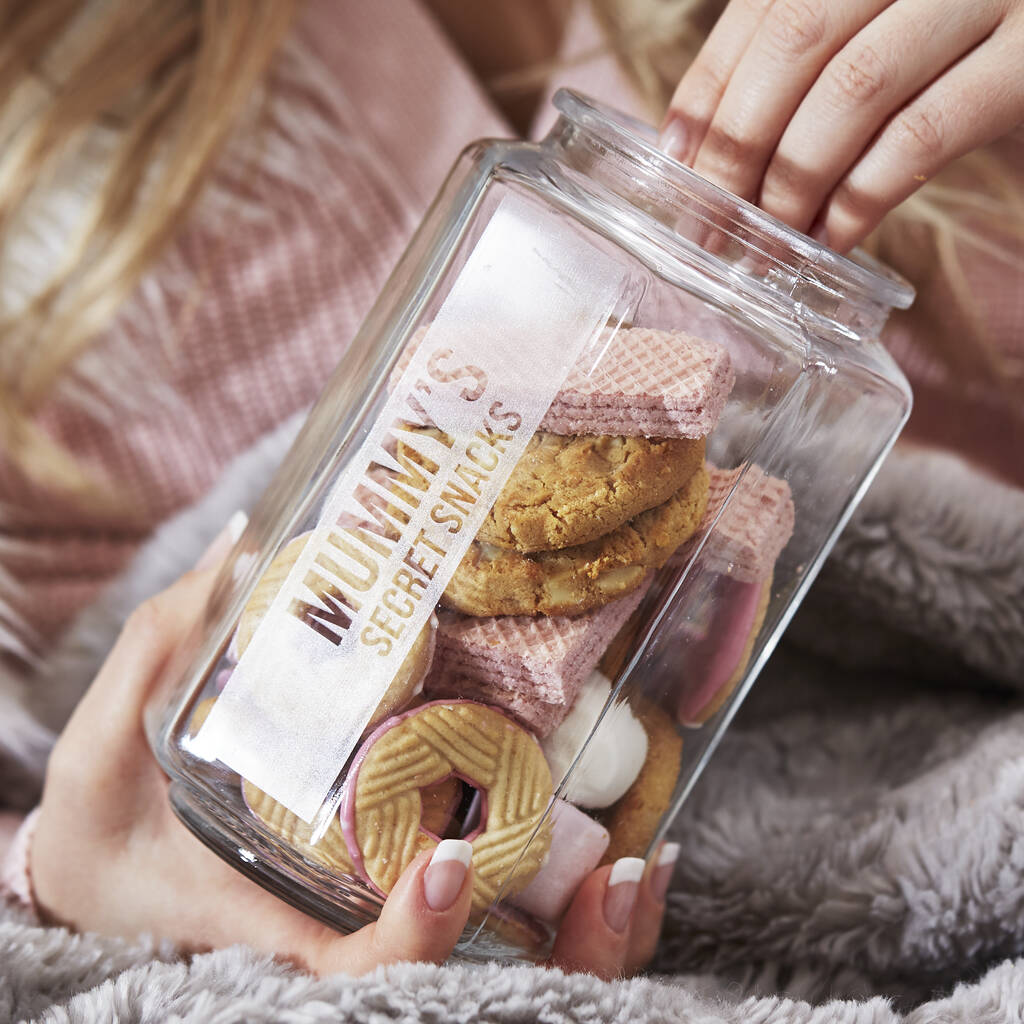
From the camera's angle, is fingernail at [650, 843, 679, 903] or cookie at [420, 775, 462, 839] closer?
cookie at [420, 775, 462, 839]

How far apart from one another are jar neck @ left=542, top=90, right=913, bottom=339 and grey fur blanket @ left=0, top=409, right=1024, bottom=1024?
27 cm

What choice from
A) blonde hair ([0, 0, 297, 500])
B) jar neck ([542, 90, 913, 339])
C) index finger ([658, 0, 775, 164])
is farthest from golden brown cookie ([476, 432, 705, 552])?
blonde hair ([0, 0, 297, 500])

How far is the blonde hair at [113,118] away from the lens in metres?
1.04

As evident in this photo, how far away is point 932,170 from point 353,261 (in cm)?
69

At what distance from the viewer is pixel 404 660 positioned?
44 cm

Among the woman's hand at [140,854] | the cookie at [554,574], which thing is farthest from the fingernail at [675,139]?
the woman's hand at [140,854]

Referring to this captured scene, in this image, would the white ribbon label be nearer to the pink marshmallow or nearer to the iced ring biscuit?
the iced ring biscuit

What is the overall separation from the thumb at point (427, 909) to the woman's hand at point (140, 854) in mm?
100

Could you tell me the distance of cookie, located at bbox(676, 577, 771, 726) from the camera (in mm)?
540

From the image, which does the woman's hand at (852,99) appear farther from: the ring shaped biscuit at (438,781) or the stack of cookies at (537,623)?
the ring shaped biscuit at (438,781)

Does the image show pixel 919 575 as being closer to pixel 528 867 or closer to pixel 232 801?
pixel 528 867

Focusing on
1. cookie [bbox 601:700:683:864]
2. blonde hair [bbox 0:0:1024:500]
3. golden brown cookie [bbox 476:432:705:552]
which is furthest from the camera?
blonde hair [bbox 0:0:1024:500]

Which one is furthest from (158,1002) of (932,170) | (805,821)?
(932,170)

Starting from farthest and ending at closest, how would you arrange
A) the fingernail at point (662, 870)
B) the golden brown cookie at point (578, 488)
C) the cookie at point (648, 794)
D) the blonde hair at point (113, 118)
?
the blonde hair at point (113, 118)
the fingernail at point (662, 870)
the cookie at point (648, 794)
the golden brown cookie at point (578, 488)
